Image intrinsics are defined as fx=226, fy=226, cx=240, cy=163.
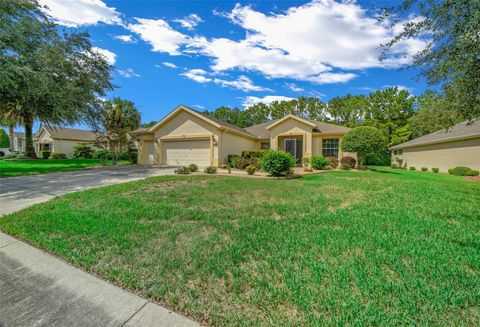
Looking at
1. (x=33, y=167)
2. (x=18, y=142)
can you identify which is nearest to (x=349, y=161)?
(x=33, y=167)

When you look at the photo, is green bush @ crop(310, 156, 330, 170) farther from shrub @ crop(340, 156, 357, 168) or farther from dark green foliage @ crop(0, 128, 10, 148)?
dark green foliage @ crop(0, 128, 10, 148)

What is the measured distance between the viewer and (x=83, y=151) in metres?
30.9

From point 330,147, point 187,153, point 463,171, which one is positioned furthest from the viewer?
point 330,147

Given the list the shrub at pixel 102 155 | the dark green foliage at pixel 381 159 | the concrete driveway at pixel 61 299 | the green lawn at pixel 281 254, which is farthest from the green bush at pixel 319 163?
the shrub at pixel 102 155

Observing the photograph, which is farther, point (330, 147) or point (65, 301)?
point (330, 147)

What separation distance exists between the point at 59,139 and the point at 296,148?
3324cm

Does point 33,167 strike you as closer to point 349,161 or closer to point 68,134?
point 68,134

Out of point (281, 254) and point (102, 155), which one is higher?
point (102, 155)

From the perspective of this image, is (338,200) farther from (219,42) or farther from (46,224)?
(219,42)

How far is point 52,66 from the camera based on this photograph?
13172mm

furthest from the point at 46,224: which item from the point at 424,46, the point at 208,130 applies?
the point at 208,130

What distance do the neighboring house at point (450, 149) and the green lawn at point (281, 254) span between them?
1390cm

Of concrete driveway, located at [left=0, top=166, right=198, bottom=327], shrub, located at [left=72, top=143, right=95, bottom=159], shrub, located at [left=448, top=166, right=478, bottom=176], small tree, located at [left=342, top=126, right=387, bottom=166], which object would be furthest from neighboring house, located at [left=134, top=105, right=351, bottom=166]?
shrub, located at [left=72, top=143, right=95, bottom=159]

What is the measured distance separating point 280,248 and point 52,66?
1663 cm
